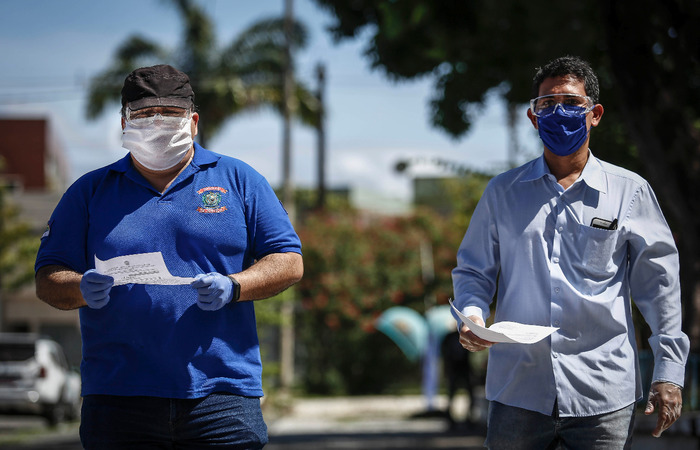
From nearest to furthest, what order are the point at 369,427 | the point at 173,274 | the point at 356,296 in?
the point at 173,274 < the point at 369,427 < the point at 356,296

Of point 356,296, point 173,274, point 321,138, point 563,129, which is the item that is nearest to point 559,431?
point 563,129

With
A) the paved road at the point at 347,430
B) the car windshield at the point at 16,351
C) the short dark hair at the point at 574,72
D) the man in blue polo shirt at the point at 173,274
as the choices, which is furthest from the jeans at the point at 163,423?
the car windshield at the point at 16,351

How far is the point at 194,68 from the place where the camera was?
28.2m

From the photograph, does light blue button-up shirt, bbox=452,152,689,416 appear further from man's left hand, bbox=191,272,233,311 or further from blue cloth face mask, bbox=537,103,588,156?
man's left hand, bbox=191,272,233,311

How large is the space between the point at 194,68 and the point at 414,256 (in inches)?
308

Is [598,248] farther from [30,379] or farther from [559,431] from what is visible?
[30,379]

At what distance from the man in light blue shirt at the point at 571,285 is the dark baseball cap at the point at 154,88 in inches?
46.4

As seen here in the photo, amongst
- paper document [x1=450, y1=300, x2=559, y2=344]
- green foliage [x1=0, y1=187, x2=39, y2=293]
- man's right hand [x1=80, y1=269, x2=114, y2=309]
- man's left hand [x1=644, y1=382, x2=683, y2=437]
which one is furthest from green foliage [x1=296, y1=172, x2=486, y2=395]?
man's right hand [x1=80, y1=269, x2=114, y2=309]

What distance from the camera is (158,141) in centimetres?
370

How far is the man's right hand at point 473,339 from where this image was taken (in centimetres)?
361

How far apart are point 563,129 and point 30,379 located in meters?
17.0

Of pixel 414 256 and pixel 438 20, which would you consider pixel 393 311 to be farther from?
pixel 438 20

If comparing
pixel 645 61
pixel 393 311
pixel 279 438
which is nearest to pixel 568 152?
pixel 645 61

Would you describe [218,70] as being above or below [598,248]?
A: above
